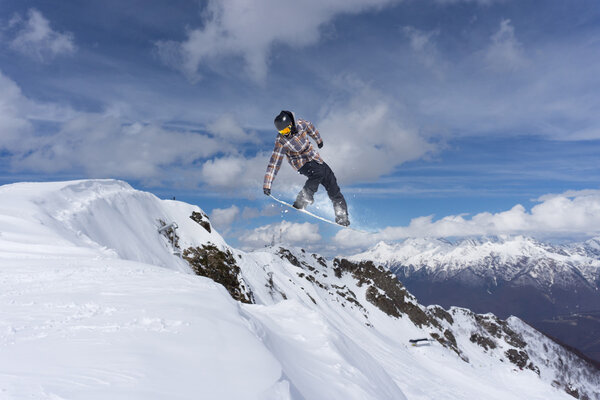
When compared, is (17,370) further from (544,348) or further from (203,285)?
(544,348)

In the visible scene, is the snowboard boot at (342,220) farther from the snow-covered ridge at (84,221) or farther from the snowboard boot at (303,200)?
the snow-covered ridge at (84,221)

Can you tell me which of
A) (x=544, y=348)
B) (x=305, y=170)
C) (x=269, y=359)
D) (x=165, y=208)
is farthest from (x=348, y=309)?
(x=544, y=348)

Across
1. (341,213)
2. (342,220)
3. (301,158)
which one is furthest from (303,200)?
(342,220)

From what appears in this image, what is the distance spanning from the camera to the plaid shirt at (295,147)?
1040 centimetres

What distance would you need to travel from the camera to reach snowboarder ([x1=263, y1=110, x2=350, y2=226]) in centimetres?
973

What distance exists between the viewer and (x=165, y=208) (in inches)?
1123

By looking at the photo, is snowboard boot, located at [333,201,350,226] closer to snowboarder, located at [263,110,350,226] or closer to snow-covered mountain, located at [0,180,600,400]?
snowboarder, located at [263,110,350,226]

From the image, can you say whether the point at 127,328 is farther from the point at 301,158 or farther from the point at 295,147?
the point at 301,158

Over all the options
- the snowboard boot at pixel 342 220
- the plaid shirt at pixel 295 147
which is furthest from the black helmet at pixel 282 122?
the snowboard boot at pixel 342 220

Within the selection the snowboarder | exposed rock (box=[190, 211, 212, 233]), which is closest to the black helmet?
the snowboarder

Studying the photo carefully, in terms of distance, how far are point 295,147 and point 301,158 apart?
58cm

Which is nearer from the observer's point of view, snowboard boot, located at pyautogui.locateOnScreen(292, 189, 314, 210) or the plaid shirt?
the plaid shirt

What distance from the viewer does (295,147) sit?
10.5m

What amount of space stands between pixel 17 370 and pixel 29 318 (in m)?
2.01
